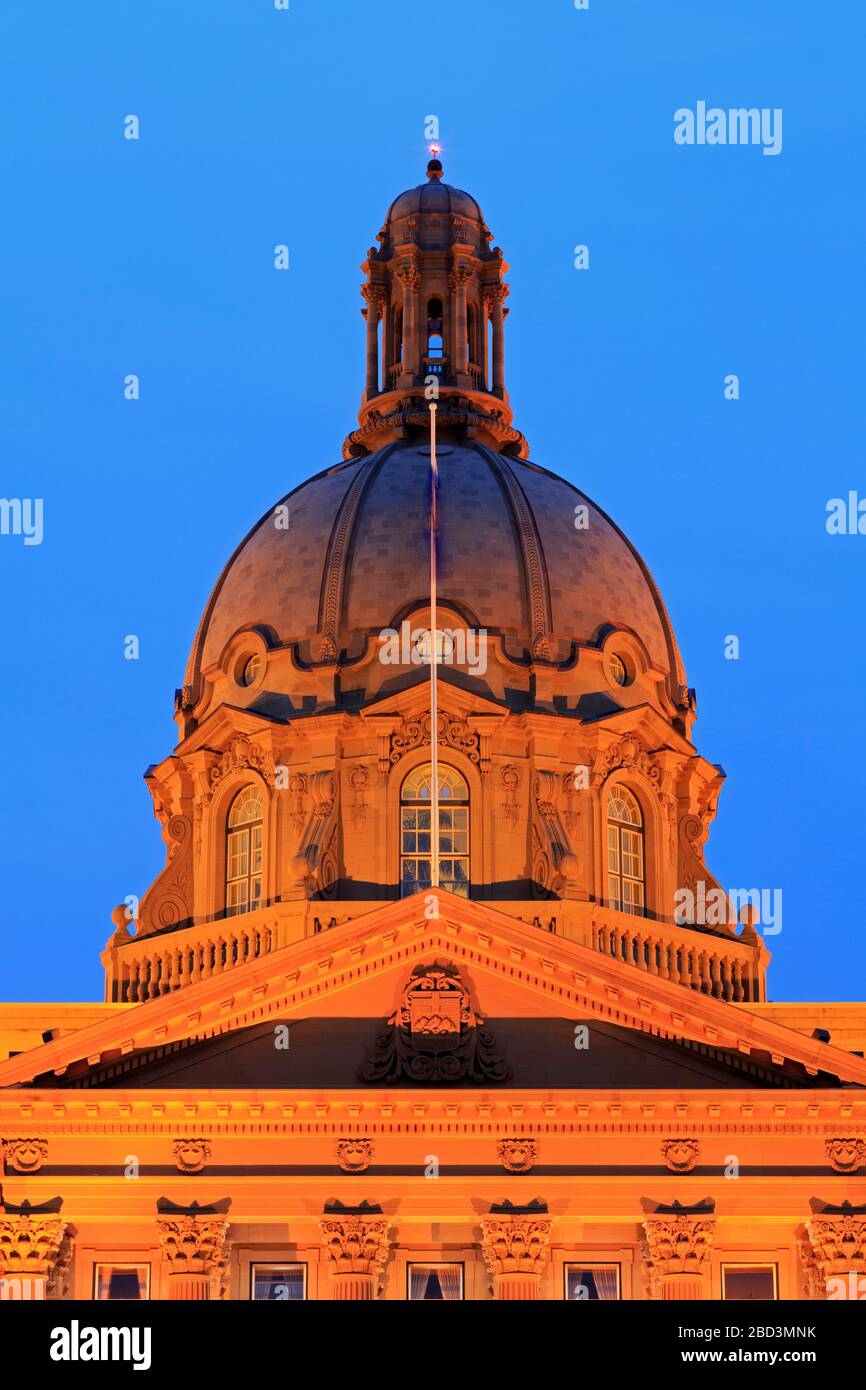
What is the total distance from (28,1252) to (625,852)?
2335 cm

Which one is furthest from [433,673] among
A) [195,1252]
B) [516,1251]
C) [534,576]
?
[195,1252]

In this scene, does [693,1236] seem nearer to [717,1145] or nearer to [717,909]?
[717,1145]

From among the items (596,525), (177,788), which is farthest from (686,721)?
(177,788)

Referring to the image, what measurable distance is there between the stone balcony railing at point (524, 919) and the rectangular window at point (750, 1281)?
1292 cm

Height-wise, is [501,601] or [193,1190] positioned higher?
[501,601]

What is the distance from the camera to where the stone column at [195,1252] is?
63719 millimetres

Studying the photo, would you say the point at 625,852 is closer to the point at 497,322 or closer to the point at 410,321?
the point at 410,321

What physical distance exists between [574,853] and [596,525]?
11507 mm

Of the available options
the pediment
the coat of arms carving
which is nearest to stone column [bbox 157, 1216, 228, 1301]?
the pediment

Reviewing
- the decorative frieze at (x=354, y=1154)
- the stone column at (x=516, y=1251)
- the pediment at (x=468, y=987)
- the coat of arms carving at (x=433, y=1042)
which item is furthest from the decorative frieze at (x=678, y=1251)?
the decorative frieze at (x=354, y=1154)

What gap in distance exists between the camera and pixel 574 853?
79.2m

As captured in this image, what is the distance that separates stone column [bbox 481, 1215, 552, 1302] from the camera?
6384 cm

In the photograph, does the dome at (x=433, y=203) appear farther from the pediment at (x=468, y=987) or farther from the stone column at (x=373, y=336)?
the pediment at (x=468, y=987)
